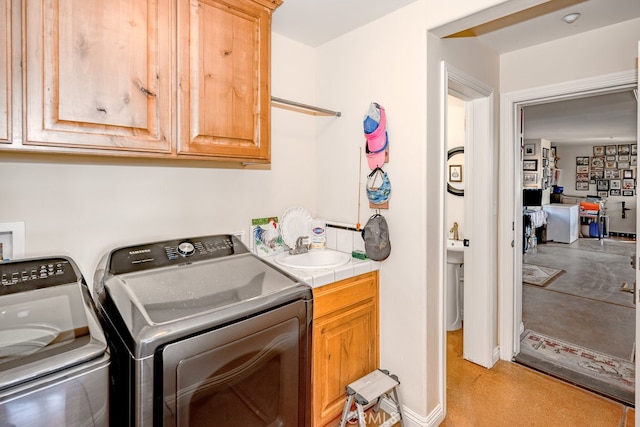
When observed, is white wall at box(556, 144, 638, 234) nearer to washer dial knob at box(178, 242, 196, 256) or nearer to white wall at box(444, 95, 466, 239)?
white wall at box(444, 95, 466, 239)

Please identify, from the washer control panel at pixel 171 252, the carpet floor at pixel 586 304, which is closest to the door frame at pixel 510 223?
the carpet floor at pixel 586 304

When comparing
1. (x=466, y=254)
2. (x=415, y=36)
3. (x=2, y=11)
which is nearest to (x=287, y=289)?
(x=2, y=11)

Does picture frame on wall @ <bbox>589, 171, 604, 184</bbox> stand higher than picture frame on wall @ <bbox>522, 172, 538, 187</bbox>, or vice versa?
picture frame on wall @ <bbox>589, 171, 604, 184</bbox>

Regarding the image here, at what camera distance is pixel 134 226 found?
1.62 m

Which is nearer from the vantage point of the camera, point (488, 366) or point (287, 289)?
point (287, 289)

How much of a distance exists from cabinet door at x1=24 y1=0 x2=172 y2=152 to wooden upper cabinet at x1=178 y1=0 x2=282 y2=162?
3.2 inches

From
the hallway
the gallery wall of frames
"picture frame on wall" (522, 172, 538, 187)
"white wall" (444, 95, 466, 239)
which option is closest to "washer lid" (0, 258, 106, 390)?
the hallway

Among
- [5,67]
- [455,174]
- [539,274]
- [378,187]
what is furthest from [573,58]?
[539,274]

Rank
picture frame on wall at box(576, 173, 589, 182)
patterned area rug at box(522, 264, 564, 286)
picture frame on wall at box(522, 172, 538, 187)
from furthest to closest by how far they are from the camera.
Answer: picture frame on wall at box(576, 173, 589, 182), picture frame on wall at box(522, 172, 538, 187), patterned area rug at box(522, 264, 564, 286)

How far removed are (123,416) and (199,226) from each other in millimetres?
1037

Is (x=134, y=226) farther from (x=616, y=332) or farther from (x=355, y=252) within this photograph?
(x=616, y=332)

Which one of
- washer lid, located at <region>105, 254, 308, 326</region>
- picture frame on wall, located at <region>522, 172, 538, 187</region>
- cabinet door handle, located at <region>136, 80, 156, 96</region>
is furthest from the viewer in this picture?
picture frame on wall, located at <region>522, 172, 538, 187</region>

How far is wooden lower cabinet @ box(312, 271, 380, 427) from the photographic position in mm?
1739

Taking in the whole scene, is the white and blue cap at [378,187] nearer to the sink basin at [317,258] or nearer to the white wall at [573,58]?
the sink basin at [317,258]
